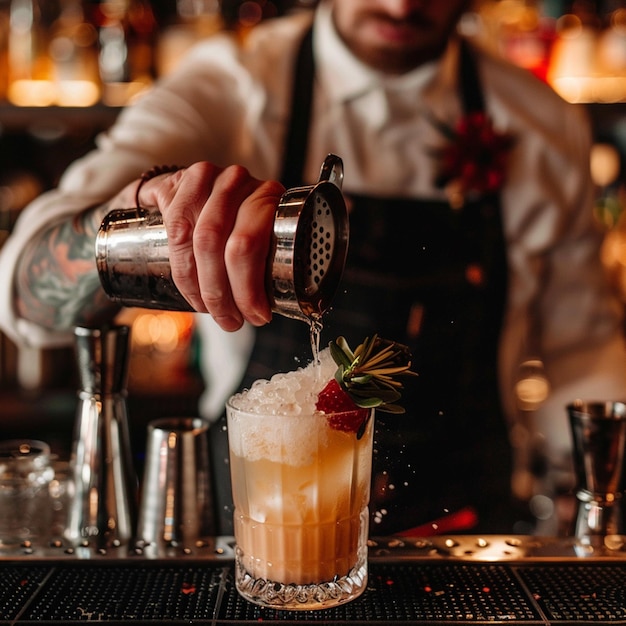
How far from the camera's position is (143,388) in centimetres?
272

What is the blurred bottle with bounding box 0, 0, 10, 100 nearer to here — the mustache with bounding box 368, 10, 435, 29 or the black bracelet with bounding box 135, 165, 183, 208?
the mustache with bounding box 368, 10, 435, 29

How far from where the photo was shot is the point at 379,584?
102 cm

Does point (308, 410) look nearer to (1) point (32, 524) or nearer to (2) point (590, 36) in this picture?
(1) point (32, 524)

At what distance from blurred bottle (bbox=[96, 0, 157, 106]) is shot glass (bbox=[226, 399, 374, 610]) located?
193cm

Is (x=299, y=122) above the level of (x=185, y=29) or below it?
below

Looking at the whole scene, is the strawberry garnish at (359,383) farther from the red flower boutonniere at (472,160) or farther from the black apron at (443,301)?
the red flower boutonniere at (472,160)

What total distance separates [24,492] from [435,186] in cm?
117

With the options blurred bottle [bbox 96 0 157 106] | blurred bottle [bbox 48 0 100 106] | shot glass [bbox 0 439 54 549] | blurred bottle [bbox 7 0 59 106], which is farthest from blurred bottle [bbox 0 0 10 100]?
shot glass [bbox 0 439 54 549]

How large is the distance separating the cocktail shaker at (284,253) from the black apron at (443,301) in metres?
0.71

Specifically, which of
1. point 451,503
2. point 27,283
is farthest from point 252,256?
point 27,283

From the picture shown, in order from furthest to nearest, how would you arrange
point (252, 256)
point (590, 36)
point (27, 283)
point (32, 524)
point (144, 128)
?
point (590, 36)
point (144, 128)
point (27, 283)
point (32, 524)
point (252, 256)

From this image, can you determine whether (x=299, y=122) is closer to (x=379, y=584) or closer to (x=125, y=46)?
(x=125, y=46)

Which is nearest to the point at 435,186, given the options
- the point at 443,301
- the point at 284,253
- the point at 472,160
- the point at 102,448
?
the point at 472,160

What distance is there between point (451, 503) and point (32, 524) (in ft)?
1.95
